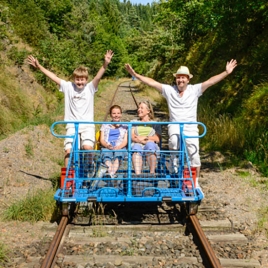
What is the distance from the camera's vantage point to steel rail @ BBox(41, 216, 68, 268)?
4196 mm

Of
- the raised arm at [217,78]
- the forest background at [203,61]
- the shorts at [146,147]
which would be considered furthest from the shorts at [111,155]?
the forest background at [203,61]

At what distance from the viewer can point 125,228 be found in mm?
5426

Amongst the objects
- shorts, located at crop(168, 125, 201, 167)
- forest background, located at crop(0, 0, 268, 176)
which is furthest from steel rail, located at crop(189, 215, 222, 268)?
forest background, located at crop(0, 0, 268, 176)

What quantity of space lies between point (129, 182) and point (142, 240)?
82 cm

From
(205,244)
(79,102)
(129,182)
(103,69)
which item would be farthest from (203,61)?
(205,244)

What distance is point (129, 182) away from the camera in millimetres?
5523

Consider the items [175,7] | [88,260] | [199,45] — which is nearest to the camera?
[88,260]

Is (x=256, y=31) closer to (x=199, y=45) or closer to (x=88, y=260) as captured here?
(x=199, y=45)

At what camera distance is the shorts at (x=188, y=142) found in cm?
607

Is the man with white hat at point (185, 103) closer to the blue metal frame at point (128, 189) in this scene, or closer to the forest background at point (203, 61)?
the blue metal frame at point (128, 189)

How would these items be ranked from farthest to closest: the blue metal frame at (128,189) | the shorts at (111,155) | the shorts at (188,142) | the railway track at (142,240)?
the shorts at (188,142), the shorts at (111,155), the blue metal frame at (128,189), the railway track at (142,240)

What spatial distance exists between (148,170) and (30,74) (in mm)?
13816

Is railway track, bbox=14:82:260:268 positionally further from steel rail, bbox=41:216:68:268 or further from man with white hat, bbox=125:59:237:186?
man with white hat, bbox=125:59:237:186

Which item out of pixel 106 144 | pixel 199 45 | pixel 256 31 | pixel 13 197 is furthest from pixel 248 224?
pixel 199 45
